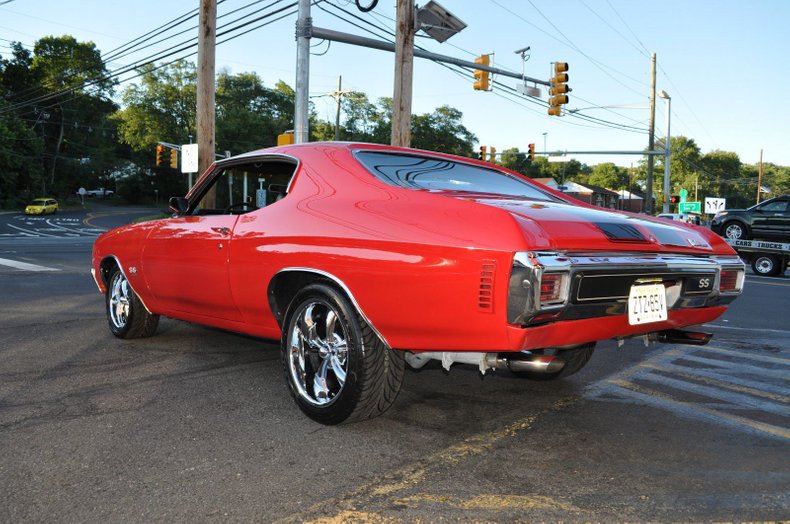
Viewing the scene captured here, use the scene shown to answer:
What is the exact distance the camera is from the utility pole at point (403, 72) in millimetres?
12992

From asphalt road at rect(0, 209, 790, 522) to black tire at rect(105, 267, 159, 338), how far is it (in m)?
0.25

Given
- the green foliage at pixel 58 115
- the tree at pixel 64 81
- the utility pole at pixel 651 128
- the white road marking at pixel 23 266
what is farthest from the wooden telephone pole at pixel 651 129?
the tree at pixel 64 81

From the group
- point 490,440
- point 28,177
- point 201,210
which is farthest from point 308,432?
point 28,177

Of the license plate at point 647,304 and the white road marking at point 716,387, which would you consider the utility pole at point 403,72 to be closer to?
the white road marking at point 716,387

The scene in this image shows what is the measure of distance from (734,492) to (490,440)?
41.3 inches

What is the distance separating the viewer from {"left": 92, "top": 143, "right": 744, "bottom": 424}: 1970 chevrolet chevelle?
2650 mm

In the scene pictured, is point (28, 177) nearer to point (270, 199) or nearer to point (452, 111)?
point (452, 111)

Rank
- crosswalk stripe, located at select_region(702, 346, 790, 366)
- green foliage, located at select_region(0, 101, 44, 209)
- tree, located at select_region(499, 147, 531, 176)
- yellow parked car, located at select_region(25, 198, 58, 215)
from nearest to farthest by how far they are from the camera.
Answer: crosswalk stripe, located at select_region(702, 346, 790, 366)
yellow parked car, located at select_region(25, 198, 58, 215)
green foliage, located at select_region(0, 101, 44, 209)
tree, located at select_region(499, 147, 531, 176)

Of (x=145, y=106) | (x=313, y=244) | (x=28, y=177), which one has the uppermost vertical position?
(x=145, y=106)

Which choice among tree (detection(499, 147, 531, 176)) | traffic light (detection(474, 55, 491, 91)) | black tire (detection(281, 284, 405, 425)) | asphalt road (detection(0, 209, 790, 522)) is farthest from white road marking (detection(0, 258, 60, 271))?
tree (detection(499, 147, 531, 176))

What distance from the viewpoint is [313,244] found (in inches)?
129

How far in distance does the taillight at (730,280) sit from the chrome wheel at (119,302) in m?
4.33

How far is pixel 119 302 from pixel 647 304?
168 inches

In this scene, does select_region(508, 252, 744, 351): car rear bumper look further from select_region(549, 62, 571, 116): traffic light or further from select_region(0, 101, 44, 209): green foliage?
select_region(0, 101, 44, 209): green foliage
